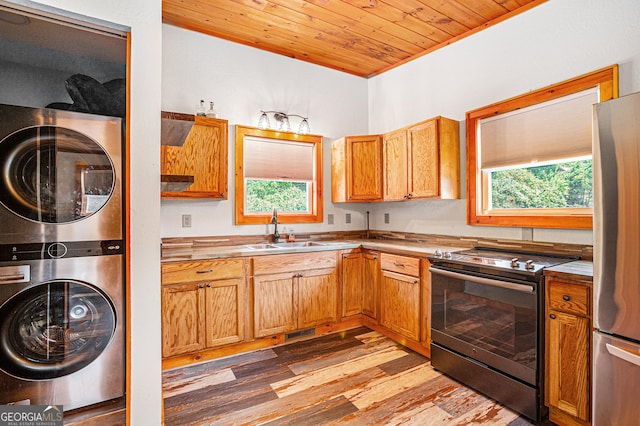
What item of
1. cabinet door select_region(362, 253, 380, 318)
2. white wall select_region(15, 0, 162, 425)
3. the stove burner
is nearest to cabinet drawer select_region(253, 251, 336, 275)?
cabinet door select_region(362, 253, 380, 318)

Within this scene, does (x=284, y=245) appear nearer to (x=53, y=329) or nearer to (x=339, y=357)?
(x=339, y=357)

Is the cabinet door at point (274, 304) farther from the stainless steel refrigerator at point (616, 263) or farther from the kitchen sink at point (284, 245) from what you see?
the stainless steel refrigerator at point (616, 263)

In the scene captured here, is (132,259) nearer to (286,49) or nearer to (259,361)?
(259,361)

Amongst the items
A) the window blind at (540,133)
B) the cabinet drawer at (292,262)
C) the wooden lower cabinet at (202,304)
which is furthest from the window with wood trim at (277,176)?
the window blind at (540,133)

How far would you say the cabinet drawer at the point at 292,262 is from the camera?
2.92m

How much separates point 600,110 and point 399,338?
237 cm

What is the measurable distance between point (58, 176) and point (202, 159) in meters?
1.26

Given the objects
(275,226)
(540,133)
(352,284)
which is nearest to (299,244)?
(275,226)

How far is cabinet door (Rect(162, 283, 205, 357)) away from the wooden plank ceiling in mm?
2414

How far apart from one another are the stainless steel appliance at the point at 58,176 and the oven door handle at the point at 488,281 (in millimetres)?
2275

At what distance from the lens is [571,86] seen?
2412mm

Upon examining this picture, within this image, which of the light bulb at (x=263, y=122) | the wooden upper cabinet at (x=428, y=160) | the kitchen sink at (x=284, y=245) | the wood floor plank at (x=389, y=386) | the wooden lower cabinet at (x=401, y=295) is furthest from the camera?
the light bulb at (x=263, y=122)

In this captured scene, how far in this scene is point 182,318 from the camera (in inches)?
103

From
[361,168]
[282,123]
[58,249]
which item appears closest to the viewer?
[58,249]
